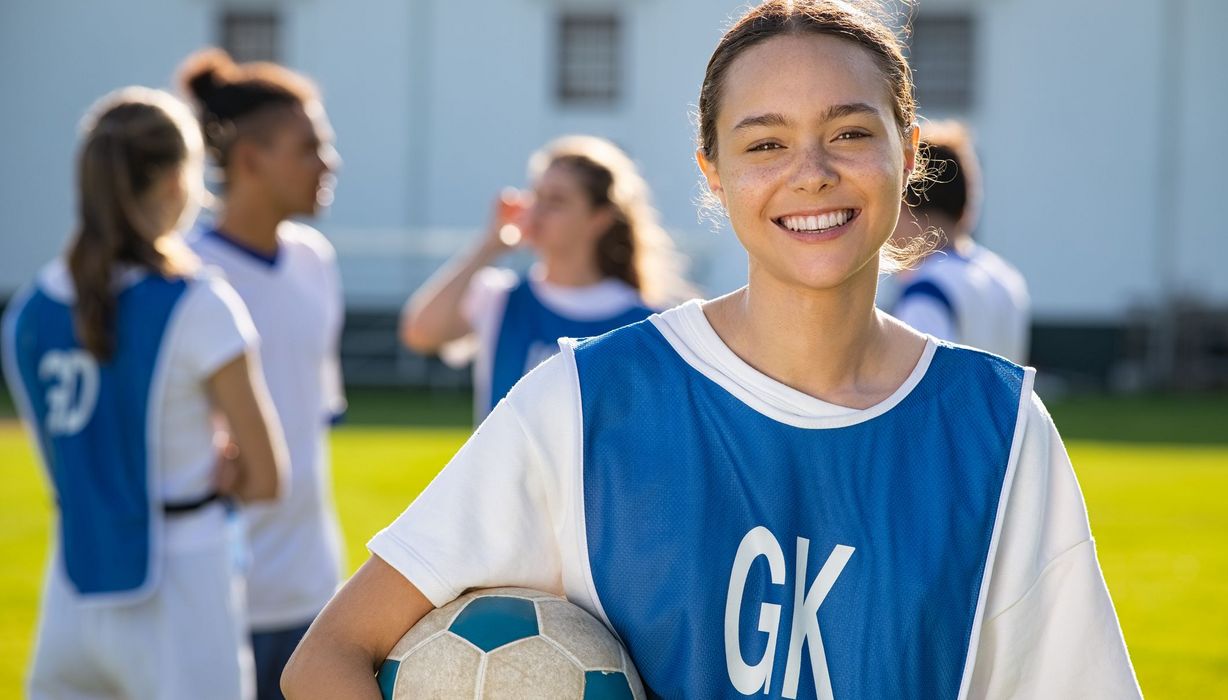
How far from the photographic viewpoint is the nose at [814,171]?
2125 millimetres

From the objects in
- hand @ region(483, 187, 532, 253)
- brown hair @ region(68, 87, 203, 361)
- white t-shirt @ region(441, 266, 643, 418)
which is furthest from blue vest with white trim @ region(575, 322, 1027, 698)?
hand @ region(483, 187, 532, 253)

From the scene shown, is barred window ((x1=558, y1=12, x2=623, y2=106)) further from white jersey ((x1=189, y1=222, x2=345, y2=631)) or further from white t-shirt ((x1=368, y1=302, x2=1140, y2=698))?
white t-shirt ((x1=368, y1=302, x2=1140, y2=698))

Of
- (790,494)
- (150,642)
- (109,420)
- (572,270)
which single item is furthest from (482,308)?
(790,494)

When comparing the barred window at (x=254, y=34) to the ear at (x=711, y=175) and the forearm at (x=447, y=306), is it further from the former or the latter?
the ear at (x=711, y=175)

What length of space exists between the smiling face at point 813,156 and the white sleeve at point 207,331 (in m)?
1.97

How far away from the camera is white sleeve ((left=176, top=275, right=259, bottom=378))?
375cm

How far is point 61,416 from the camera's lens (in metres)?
3.77

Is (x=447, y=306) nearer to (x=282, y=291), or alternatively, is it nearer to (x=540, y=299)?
(x=540, y=299)

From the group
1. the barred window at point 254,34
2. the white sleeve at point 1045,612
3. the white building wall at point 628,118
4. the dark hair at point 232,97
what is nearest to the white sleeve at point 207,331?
the dark hair at point 232,97

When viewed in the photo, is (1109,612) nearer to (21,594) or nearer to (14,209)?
(21,594)

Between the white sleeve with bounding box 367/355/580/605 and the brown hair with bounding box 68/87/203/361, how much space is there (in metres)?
1.90

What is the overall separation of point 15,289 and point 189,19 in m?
5.86

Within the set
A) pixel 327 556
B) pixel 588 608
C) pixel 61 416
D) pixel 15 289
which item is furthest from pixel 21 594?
pixel 15 289

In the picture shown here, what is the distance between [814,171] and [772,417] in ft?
1.20
